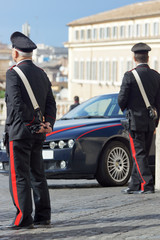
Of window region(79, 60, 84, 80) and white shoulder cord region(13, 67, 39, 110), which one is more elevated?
window region(79, 60, 84, 80)

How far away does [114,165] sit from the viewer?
10867 millimetres

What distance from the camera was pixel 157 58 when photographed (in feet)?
286

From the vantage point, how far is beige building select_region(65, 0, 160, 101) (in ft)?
316

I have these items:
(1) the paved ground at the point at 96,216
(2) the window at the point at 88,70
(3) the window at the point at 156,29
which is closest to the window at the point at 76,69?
(2) the window at the point at 88,70

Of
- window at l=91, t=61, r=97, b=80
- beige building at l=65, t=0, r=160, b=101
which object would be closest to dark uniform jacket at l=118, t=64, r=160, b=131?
beige building at l=65, t=0, r=160, b=101

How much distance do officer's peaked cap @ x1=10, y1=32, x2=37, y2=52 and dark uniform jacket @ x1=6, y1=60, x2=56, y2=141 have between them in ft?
0.40

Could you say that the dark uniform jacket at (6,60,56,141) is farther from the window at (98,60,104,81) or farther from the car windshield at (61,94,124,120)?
the window at (98,60,104,81)

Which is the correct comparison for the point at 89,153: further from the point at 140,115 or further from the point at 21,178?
the point at 21,178

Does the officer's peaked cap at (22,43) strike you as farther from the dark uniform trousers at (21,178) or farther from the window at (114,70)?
the window at (114,70)

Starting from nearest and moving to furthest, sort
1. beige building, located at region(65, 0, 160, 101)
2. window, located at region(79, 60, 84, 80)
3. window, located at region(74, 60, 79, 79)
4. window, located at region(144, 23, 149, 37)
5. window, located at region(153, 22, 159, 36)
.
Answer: window, located at region(153, 22, 159, 36), window, located at region(144, 23, 149, 37), beige building, located at region(65, 0, 160, 101), window, located at region(79, 60, 84, 80), window, located at region(74, 60, 79, 79)

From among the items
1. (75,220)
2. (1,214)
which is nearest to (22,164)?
(75,220)

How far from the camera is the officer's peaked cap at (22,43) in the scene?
6.91 m

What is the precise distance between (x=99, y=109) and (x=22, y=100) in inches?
215

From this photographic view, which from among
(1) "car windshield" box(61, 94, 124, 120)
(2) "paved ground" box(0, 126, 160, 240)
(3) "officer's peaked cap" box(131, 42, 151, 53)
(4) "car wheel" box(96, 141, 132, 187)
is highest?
(3) "officer's peaked cap" box(131, 42, 151, 53)
